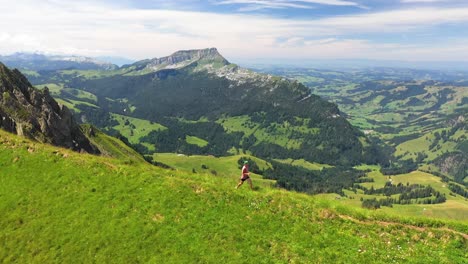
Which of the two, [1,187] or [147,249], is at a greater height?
[1,187]

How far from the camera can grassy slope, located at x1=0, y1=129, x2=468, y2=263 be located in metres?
34.8

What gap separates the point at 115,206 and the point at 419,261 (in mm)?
31087

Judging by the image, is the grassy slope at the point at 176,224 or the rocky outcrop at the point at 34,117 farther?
the rocky outcrop at the point at 34,117

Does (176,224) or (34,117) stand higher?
(34,117)

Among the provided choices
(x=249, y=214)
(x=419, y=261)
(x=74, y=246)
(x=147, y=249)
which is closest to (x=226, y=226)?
(x=249, y=214)

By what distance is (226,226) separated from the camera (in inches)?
1492

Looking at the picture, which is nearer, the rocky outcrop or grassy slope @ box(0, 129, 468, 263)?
grassy slope @ box(0, 129, 468, 263)

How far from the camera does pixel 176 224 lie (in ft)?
124

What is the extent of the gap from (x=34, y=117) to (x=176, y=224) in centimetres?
7120

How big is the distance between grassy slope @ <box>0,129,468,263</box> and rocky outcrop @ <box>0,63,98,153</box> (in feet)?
118

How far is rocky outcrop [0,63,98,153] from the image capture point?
3135 inches

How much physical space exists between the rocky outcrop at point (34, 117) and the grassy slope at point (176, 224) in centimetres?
3611

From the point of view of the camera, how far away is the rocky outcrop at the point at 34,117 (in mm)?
79625

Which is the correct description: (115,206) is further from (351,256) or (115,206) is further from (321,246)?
(351,256)
